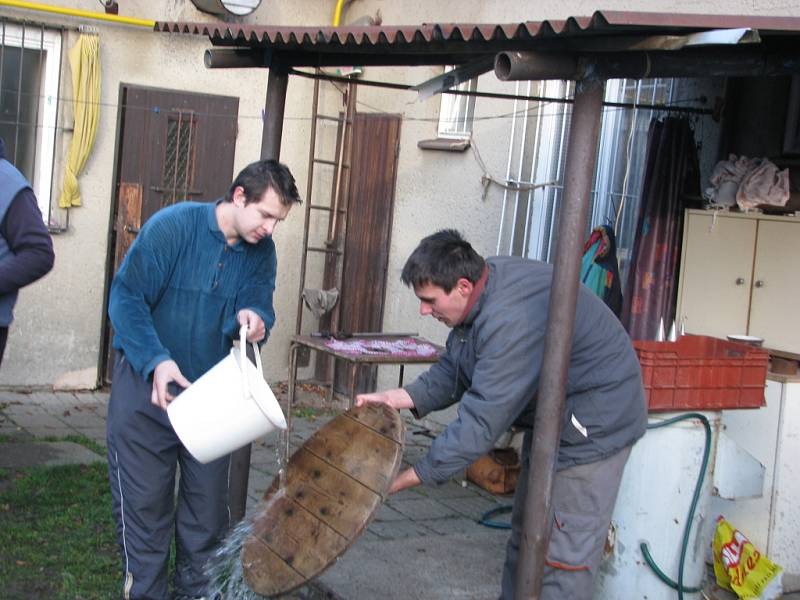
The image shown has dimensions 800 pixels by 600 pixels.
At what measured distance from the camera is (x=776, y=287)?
567 cm

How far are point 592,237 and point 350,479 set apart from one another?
333 cm

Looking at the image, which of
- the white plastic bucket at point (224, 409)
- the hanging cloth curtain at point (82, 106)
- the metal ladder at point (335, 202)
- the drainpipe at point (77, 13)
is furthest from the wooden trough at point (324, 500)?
the metal ladder at point (335, 202)

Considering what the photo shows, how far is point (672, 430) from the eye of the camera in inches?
178

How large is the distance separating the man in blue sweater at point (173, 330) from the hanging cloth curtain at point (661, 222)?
2.86 meters

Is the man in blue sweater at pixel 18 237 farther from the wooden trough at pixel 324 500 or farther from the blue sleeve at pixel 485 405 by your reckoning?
the blue sleeve at pixel 485 405

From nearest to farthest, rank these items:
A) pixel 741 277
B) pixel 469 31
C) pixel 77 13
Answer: pixel 469 31 → pixel 741 277 → pixel 77 13

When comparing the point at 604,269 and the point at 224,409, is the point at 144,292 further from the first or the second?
the point at 604,269

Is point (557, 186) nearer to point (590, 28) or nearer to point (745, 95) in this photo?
point (745, 95)

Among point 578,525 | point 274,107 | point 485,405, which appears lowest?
point 578,525

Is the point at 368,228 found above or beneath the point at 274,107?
beneath

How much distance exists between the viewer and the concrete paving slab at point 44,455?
22.0 ft

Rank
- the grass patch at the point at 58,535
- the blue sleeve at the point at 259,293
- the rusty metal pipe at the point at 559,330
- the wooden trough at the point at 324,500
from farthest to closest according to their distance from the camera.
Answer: the grass patch at the point at 58,535 < the blue sleeve at the point at 259,293 < the rusty metal pipe at the point at 559,330 < the wooden trough at the point at 324,500

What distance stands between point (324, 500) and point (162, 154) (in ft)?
20.0

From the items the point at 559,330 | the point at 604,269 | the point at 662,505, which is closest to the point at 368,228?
the point at 604,269
